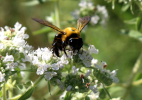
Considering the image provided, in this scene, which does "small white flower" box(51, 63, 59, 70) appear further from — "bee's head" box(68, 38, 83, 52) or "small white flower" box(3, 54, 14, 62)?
"small white flower" box(3, 54, 14, 62)

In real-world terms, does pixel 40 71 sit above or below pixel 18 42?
below

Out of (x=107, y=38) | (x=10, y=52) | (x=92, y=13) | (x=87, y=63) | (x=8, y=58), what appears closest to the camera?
(x=8, y=58)

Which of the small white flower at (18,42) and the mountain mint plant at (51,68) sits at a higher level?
the small white flower at (18,42)

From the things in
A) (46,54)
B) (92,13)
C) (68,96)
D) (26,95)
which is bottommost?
(68,96)

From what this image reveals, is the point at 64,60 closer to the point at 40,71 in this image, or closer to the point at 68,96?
the point at 40,71

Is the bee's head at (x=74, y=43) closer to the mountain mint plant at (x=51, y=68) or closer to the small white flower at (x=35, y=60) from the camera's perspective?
the mountain mint plant at (x=51, y=68)

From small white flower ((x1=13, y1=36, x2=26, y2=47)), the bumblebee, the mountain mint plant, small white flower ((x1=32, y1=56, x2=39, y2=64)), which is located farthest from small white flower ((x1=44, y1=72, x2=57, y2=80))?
small white flower ((x1=13, y1=36, x2=26, y2=47))

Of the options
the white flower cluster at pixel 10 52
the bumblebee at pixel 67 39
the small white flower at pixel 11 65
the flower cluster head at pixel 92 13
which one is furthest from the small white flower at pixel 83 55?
the flower cluster head at pixel 92 13

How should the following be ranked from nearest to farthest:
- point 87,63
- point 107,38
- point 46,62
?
point 46,62 < point 87,63 < point 107,38

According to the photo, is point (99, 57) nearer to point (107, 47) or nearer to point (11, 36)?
point (107, 47)

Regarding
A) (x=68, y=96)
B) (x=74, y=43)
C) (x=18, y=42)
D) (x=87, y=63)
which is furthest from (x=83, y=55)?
(x=18, y=42)

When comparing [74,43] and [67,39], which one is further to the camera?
[67,39]

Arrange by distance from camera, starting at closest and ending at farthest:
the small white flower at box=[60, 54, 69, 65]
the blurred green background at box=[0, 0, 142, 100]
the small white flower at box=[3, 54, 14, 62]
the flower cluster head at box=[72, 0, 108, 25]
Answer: the small white flower at box=[3, 54, 14, 62]
the small white flower at box=[60, 54, 69, 65]
the flower cluster head at box=[72, 0, 108, 25]
the blurred green background at box=[0, 0, 142, 100]
